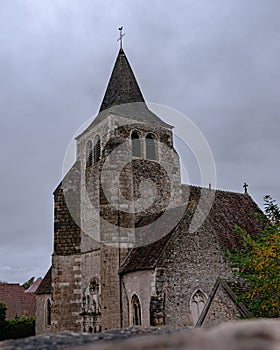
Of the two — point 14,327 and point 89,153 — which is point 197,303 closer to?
point 89,153

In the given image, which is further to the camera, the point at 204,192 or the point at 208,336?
the point at 204,192

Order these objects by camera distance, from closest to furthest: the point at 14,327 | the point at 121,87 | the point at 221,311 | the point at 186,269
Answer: the point at 221,311 → the point at 186,269 → the point at 121,87 → the point at 14,327

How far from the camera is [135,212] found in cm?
2277

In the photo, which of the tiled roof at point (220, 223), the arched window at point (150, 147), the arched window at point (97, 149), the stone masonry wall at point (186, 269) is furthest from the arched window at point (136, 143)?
the stone masonry wall at point (186, 269)

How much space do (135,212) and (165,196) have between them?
242 centimetres

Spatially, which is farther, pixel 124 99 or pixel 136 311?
pixel 124 99

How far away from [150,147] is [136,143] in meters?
0.94

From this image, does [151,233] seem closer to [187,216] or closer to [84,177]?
[187,216]

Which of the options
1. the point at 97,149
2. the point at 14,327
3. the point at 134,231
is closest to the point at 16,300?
the point at 14,327

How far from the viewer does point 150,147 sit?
1000 inches

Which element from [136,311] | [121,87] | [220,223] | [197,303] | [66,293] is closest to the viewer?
[197,303]

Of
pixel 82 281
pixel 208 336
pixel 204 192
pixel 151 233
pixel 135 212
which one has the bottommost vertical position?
pixel 208 336

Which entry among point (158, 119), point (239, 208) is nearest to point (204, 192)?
point (239, 208)

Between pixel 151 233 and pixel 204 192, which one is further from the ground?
pixel 204 192
